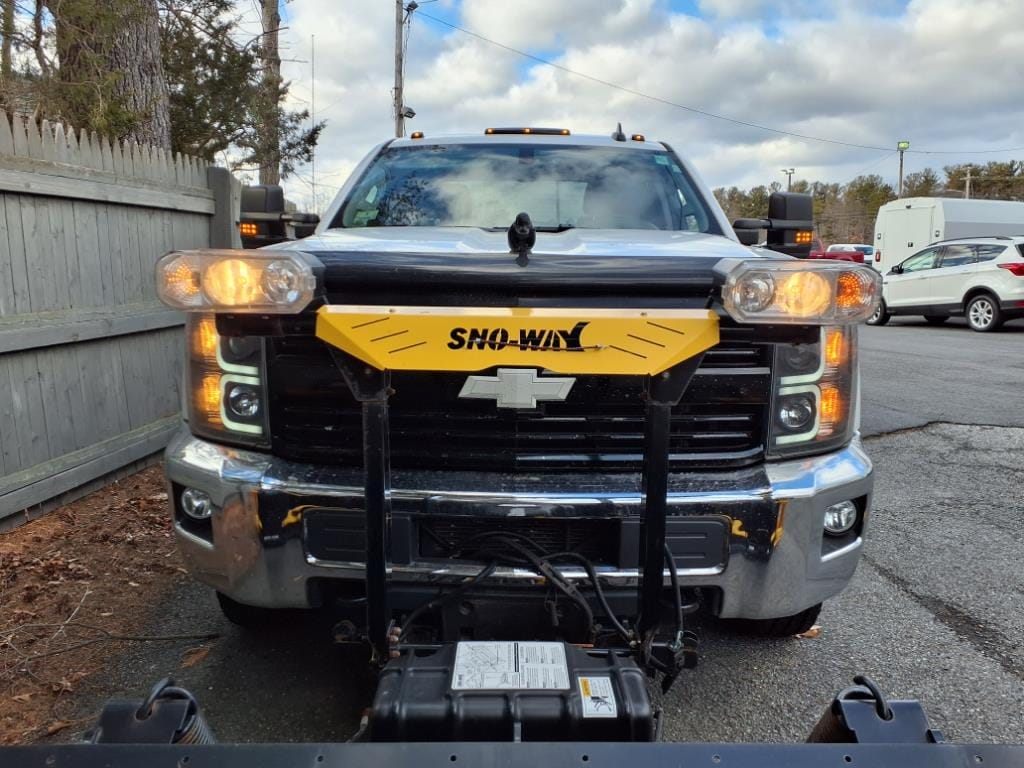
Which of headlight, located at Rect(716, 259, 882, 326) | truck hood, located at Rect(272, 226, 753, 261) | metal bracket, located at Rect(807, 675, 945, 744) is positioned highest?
truck hood, located at Rect(272, 226, 753, 261)

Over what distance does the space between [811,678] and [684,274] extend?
1778mm

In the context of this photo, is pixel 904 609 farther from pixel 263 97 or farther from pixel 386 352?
pixel 263 97

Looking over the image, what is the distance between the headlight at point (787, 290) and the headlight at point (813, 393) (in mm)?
566

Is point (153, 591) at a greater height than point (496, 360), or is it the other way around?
point (496, 360)

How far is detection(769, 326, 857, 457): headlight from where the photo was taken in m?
2.22

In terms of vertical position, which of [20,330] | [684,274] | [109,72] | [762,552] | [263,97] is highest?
[263,97]

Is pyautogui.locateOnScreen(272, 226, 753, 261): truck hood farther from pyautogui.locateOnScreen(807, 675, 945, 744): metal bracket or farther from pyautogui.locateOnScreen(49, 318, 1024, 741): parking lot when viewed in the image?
pyautogui.locateOnScreen(49, 318, 1024, 741): parking lot

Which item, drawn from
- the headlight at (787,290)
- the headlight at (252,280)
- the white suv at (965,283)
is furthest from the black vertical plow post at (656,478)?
the white suv at (965,283)

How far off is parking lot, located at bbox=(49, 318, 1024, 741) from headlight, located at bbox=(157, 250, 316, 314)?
1.50 metres

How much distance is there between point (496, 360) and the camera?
1.67 m

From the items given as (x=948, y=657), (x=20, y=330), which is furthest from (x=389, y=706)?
(x=20, y=330)

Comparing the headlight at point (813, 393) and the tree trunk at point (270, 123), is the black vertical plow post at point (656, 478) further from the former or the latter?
the tree trunk at point (270, 123)

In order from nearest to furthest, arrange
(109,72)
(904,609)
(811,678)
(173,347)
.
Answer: (811,678), (904,609), (173,347), (109,72)

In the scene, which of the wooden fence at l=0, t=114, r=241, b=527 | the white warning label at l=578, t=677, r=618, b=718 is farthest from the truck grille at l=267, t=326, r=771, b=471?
the wooden fence at l=0, t=114, r=241, b=527
